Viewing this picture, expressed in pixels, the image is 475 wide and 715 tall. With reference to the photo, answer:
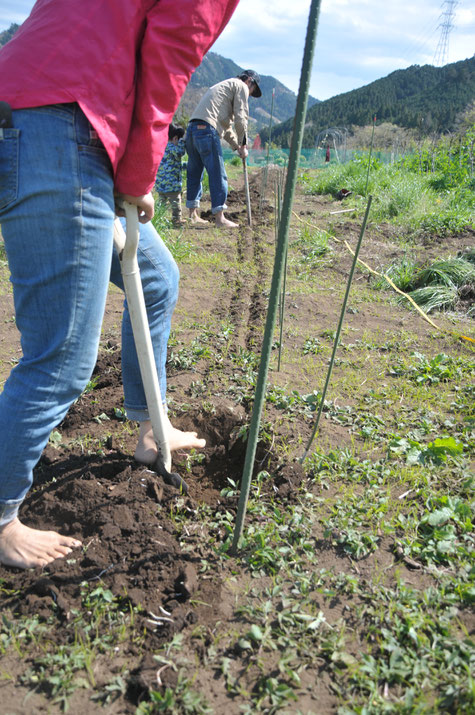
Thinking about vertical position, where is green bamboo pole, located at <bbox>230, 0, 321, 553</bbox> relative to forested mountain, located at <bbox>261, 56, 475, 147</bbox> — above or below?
below

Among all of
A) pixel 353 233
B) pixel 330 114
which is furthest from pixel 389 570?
pixel 330 114

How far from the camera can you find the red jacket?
1.09m

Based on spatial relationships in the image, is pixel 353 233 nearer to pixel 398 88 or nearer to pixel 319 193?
pixel 319 193

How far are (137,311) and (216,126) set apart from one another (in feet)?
16.4

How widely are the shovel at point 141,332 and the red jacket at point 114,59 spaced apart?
25cm

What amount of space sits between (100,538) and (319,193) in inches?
401

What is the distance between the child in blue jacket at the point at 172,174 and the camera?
596 centimetres

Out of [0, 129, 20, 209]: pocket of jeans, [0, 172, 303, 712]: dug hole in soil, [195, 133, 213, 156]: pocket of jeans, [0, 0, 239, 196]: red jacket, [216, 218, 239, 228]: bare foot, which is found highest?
[195, 133, 213, 156]: pocket of jeans

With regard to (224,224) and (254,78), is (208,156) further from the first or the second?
(254,78)

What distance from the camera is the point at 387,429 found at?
2234 millimetres

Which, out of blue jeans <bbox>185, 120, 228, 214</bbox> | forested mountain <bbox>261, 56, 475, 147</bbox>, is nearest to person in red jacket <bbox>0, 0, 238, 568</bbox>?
blue jeans <bbox>185, 120, 228, 214</bbox>

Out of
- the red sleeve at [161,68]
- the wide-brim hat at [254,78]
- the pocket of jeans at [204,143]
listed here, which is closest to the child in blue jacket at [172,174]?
the pocket of jeans at [204,143]

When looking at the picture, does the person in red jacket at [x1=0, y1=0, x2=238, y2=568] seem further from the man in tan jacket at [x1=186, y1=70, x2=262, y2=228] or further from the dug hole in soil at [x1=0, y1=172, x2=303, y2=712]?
the man in tan jacket at [x1=186, y1=70, x2=262, y2=228]

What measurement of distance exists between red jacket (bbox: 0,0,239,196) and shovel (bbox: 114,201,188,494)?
25 centimetres
